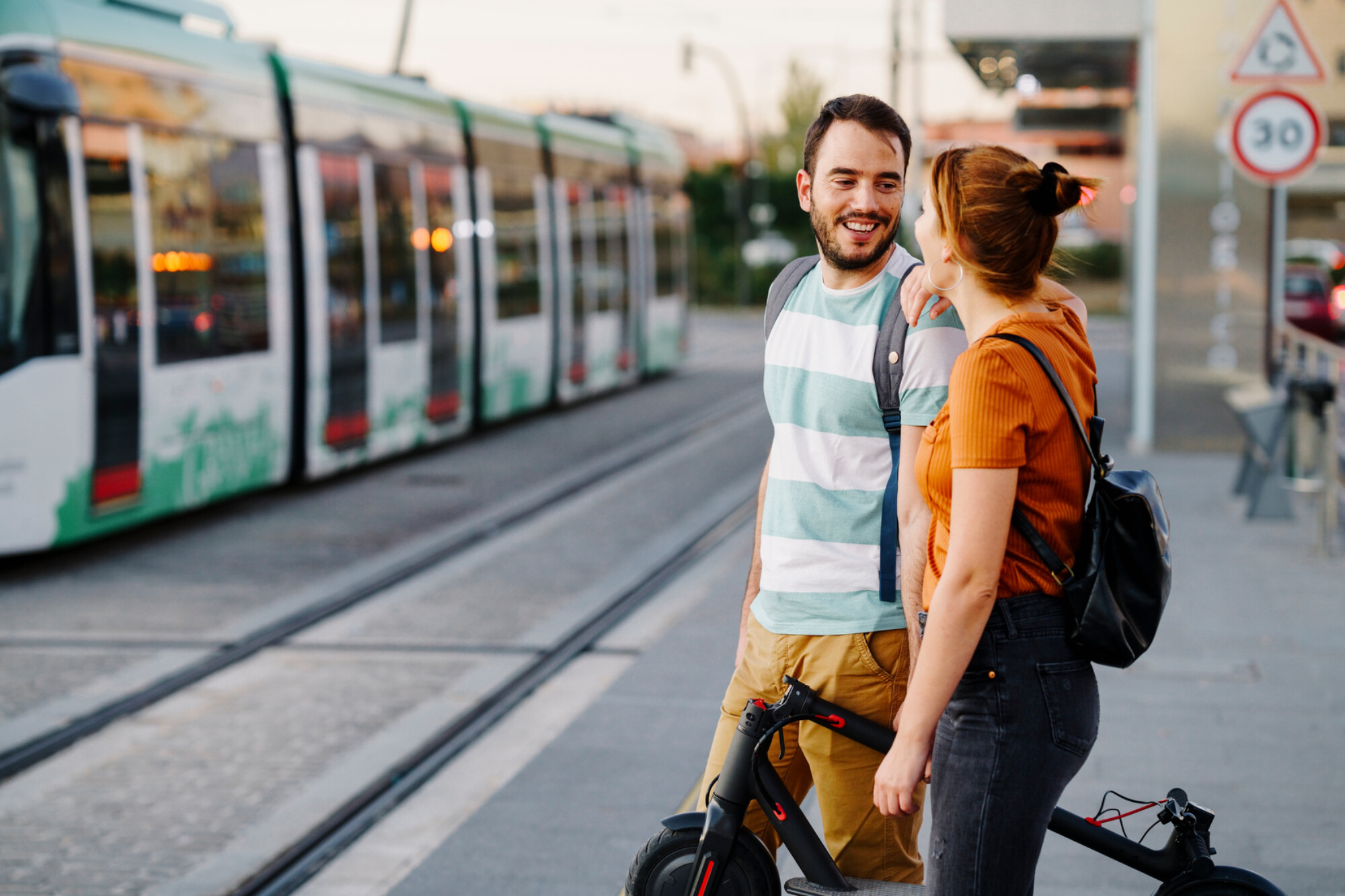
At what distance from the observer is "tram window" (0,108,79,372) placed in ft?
26.2

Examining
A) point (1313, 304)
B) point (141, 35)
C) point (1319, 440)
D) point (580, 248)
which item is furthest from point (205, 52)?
point (1313, 304)

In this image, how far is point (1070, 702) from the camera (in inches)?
91.7

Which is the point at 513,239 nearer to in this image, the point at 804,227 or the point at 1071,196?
the point at 1071,196

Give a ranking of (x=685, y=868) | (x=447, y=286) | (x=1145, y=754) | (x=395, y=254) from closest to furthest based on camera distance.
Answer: (x=685, y=868) → (x=1145, y=754) → (x=395, y=254) → (x=447, y=286)

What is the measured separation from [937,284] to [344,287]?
31.3 ft

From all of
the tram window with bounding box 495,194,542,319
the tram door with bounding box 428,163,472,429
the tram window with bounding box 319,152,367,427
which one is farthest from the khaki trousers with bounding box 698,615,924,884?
the tram window with bounding box 495,194,542,319

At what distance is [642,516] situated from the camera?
1047 cm

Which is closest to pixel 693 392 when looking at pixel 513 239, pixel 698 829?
pixel 513 239

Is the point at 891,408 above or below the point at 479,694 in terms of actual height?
above

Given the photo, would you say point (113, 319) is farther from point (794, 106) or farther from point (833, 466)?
point (794, 106)

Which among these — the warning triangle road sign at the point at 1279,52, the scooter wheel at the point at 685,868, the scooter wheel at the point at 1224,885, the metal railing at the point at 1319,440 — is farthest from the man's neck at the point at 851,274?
the metal railing at the point at 1319,440

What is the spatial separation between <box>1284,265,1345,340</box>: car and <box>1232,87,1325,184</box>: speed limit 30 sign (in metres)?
18.5

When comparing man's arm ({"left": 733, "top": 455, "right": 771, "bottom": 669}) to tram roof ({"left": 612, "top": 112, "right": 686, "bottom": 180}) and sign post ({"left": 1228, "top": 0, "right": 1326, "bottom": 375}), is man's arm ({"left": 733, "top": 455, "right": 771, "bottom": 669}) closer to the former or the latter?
sign post ({"left": 1228, "top": 0, "right": 1326, "bottom": 375})

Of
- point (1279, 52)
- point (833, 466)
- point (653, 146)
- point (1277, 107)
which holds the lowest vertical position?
point (833, 466)
